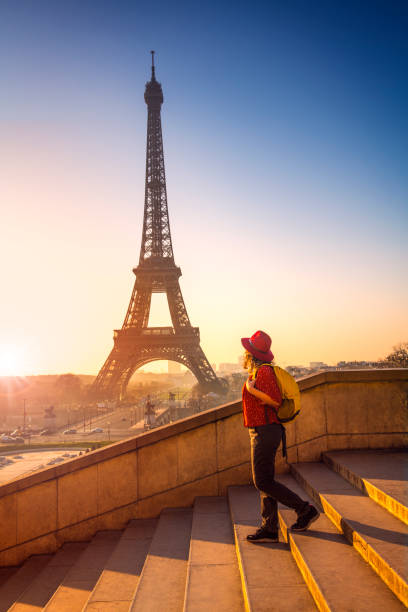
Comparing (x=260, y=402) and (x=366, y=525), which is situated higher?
(x=260, y=402)

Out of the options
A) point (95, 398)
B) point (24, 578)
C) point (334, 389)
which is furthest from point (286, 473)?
point (95, 398)

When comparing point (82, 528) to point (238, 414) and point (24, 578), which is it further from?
point (238, 414)

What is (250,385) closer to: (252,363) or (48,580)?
(252,363)

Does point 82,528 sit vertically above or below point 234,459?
below

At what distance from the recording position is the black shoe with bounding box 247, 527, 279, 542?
157 inches

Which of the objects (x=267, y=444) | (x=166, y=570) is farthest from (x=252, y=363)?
(x=166, y=570)

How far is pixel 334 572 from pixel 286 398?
A: 1.30 metres

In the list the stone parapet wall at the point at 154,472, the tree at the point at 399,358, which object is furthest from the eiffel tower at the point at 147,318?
the stone parapet wall at the point at 154,472

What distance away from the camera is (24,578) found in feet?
17.4

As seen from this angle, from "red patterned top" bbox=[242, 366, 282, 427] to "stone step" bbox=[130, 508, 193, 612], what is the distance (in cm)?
145

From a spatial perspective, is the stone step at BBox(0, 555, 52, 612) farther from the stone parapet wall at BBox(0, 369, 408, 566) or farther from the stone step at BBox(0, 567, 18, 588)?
the stone parapet wall at BBox(0, 369, 408, 566)

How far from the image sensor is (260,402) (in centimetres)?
388

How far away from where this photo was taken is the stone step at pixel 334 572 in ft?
9.26

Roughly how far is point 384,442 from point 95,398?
4527 cm
